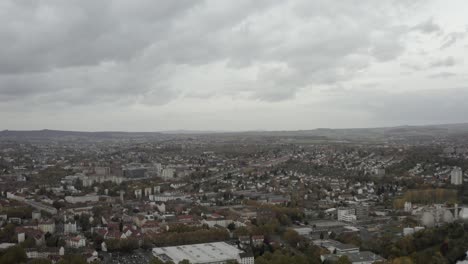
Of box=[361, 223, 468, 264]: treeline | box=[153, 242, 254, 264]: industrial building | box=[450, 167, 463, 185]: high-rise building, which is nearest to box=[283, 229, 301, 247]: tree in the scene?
box=[153, 242, 254, 264]: industrial building

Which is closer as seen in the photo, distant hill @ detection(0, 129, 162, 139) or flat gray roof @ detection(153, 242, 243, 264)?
flat gray roof @ detection(153, 242, 243, 264)

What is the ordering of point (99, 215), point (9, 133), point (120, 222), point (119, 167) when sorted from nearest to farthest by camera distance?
point (120, 222) → point (99, 215) → point (119, 167) → point (9, 133)

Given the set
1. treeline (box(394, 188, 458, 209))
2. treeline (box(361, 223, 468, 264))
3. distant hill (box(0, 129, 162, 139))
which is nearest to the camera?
treeline (box(361, 223, 468, 264))

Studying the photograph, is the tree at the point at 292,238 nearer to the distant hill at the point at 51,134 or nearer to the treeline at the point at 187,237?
the treeline at the point at 187,237

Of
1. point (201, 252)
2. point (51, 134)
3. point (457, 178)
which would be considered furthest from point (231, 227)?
point (51, 134)

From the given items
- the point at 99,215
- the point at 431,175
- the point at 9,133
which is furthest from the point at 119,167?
the point at 9,133

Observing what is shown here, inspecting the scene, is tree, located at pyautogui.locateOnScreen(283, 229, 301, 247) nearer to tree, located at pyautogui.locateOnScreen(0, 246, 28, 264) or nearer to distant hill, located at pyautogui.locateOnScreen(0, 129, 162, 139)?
tree, located at pyautogui.locateOnScreen(0, 246, 28, 264)

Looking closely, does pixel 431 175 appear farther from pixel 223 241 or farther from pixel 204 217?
pixel 223 241

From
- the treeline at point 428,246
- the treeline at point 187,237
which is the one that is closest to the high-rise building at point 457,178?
the treeline at point 428,246
